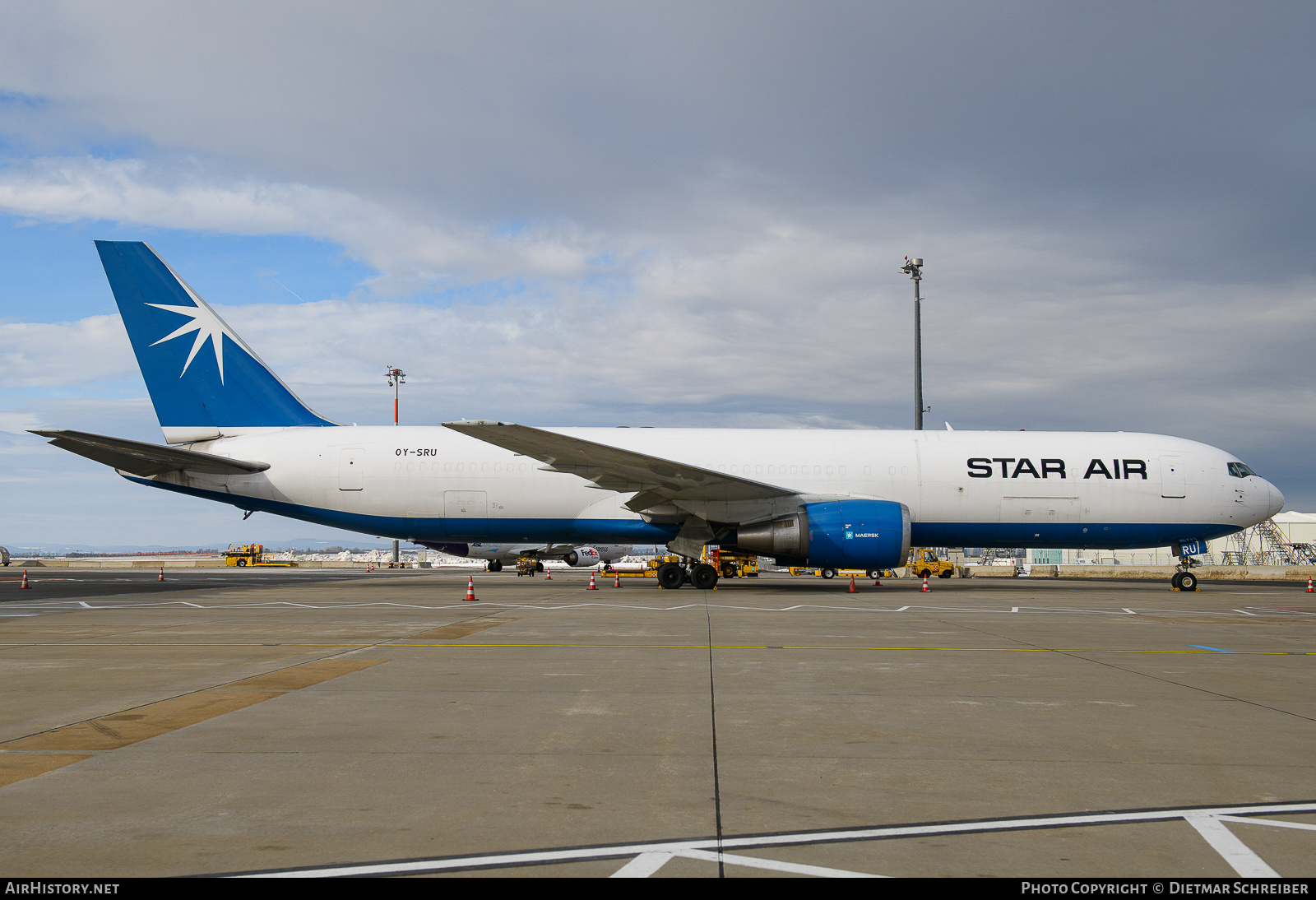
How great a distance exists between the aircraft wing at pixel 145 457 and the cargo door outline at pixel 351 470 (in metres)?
1.93

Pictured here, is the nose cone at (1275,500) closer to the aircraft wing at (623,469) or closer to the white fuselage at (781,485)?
the white fuselage at (781,485)

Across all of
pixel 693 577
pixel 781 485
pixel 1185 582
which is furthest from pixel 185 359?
pixel 1185 582

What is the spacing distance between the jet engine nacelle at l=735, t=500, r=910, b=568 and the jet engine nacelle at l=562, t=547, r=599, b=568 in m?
31.0

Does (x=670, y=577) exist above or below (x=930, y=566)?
above

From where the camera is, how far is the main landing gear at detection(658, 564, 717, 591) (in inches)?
788

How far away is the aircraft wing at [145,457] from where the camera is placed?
60.5ft

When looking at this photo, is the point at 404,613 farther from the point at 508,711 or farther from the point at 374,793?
the point at 374,793

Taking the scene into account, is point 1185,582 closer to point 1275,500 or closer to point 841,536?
point 1275,500

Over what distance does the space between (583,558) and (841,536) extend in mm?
35404

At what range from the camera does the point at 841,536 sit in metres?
18.5

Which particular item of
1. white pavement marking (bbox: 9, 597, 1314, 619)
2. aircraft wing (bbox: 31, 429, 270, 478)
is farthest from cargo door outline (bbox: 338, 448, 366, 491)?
white pavement marking (bbox: 9, 597, 1314, 619)
